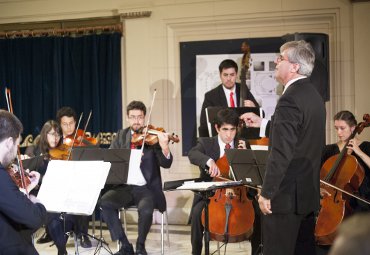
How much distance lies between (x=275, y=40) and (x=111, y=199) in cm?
230

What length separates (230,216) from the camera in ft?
11.7

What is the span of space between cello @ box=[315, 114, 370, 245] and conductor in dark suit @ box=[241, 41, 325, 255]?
82 cm

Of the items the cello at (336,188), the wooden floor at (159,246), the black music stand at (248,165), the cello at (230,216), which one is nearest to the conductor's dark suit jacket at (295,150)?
the black music stand at (248,165)

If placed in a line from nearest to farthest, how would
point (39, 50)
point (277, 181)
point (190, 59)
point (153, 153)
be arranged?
point (277, 181), point (153, 153), point (190, 59), point (39, 50)

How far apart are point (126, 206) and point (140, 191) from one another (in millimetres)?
166

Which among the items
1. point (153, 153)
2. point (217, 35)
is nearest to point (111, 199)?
point (153, 153)

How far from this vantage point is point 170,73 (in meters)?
5.68

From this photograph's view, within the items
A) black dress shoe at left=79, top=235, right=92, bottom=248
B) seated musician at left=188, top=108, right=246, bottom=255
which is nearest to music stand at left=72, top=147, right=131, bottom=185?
seated musician at left=188, top=108, right=246, bottom=255

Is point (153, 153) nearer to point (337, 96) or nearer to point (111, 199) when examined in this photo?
point (111, 199)

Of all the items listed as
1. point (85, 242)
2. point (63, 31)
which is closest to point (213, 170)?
point (85, 242)

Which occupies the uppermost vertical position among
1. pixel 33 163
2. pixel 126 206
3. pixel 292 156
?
pixel 292 156

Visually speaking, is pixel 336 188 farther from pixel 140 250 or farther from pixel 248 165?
pixel 140 250

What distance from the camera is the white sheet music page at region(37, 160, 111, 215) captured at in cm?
335

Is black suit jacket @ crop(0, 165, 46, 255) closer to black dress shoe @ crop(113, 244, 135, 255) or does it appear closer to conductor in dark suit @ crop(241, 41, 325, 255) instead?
conductor in dark suit @ crop(241, 41, 325, 255)
